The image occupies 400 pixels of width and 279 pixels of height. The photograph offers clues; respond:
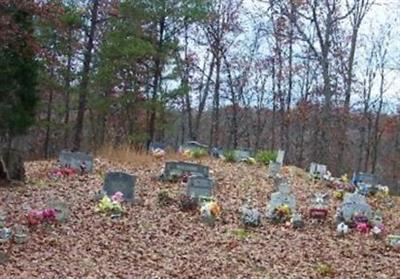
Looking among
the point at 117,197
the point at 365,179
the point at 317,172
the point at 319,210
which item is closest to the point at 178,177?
the point at 117,197

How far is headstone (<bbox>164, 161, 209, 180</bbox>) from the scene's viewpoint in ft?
44.4

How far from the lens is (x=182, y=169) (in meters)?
13.6

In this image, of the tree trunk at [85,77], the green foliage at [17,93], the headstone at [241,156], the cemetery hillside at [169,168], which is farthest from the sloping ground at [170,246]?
the tree trunk at [85,77]

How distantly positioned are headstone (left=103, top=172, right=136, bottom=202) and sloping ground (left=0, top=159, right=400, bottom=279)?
313mm

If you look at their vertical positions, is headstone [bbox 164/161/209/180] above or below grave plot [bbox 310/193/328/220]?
above

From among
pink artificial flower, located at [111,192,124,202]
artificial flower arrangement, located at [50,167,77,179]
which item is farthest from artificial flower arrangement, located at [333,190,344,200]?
artificial flower arrangement, located at [50,167,77,179]

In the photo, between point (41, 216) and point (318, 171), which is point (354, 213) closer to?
point (318, 171)

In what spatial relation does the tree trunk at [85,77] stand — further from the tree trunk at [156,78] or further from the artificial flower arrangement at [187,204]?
the artificial flower arrangement at [187,204]

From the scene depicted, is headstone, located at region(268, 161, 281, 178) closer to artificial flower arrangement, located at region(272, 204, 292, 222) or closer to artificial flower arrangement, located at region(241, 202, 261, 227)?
artificial flower arrangement, located at region(272, 204, 292, 222)

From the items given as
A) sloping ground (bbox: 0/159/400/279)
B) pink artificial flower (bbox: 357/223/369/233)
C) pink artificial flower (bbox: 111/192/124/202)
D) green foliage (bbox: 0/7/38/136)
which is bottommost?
sloping ground (bbox: 0/159/400/279)

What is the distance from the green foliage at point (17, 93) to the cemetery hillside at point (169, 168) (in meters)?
0.04

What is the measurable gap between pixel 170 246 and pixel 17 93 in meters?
9.38

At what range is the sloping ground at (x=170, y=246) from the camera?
25.9 ft

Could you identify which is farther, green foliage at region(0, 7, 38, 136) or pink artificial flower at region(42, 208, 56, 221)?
green foliage at region(0, 7, 38, 136)
